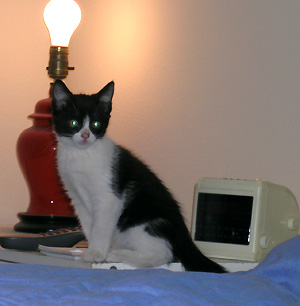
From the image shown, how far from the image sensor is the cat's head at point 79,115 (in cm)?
174

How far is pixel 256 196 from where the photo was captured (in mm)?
1665

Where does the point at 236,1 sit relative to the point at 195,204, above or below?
above

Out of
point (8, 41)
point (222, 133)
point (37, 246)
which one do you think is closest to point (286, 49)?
point (222, 133)

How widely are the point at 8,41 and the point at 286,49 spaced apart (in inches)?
52.4

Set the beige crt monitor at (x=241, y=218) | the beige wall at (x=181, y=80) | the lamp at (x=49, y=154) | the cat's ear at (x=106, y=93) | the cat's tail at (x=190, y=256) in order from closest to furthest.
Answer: the cat's tail at (x=190, y=256)
the beige crt monitor at (x=241, y=218)
the cat's ear at (x=106, y=93)
the beige wall at (x=181, y=80)
the lamp at (x=49, y=154)

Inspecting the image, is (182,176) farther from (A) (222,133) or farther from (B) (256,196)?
(B) (256,196)

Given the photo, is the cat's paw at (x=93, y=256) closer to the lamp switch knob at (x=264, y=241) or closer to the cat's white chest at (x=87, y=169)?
the cat's white chest at (x=87, y=169)

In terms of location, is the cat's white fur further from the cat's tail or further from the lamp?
the lamp

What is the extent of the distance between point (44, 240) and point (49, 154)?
1.93 ft

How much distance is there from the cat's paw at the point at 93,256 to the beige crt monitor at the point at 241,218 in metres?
0.31

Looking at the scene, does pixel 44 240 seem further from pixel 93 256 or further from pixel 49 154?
pixel 49 154

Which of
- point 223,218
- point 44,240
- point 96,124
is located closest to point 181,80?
point 96,124

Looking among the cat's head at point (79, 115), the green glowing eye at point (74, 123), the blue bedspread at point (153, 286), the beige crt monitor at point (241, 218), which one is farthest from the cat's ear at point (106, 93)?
the blue bedspread at point (153, 286)

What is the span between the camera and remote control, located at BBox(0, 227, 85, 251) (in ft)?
5.59
